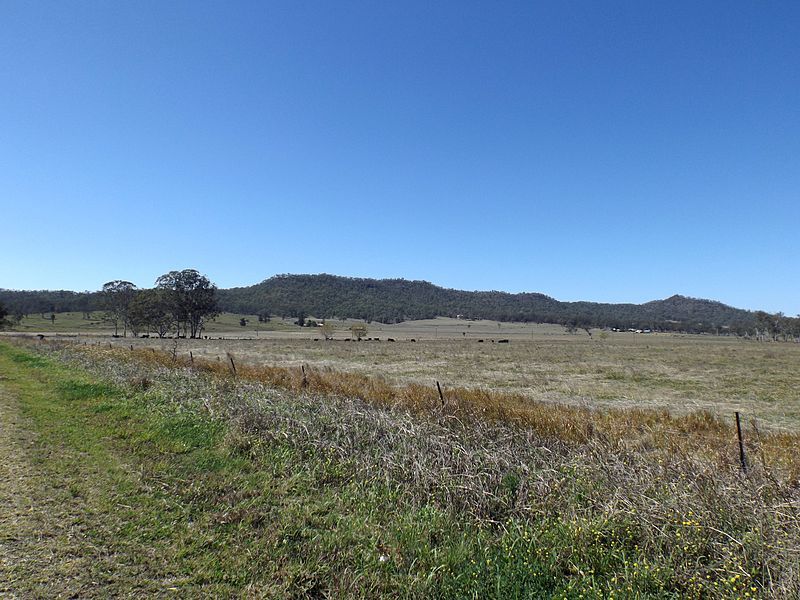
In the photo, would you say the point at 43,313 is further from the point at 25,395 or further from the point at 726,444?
the point at 726,444

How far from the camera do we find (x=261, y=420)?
29.8 ft

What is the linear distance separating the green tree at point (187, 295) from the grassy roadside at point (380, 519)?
104m

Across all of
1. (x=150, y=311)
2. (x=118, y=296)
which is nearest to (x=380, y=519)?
(x=150, y=311)

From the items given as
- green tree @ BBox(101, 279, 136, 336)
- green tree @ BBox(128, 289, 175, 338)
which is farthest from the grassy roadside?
green tree @ BBox(101, 279, 136, 336)

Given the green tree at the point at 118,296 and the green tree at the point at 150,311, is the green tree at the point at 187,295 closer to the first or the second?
the green tree at the point at 150,311

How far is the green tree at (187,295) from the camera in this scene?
102688 millimetres

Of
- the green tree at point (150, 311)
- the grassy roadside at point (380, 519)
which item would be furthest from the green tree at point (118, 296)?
the grassy roadside at point (380, 519)

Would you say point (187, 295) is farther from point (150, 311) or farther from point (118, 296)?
point (118, 296)

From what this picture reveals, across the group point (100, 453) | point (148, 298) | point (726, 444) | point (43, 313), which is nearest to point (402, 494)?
point (100, 453)

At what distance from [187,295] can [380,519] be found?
4339 inches

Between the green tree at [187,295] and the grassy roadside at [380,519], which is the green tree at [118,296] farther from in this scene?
the grassy roadside at [380,519]

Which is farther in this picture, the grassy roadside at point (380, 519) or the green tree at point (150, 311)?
the green tree at point (150, 311)

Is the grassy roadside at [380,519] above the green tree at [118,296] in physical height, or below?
below

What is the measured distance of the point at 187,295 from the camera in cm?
10412
